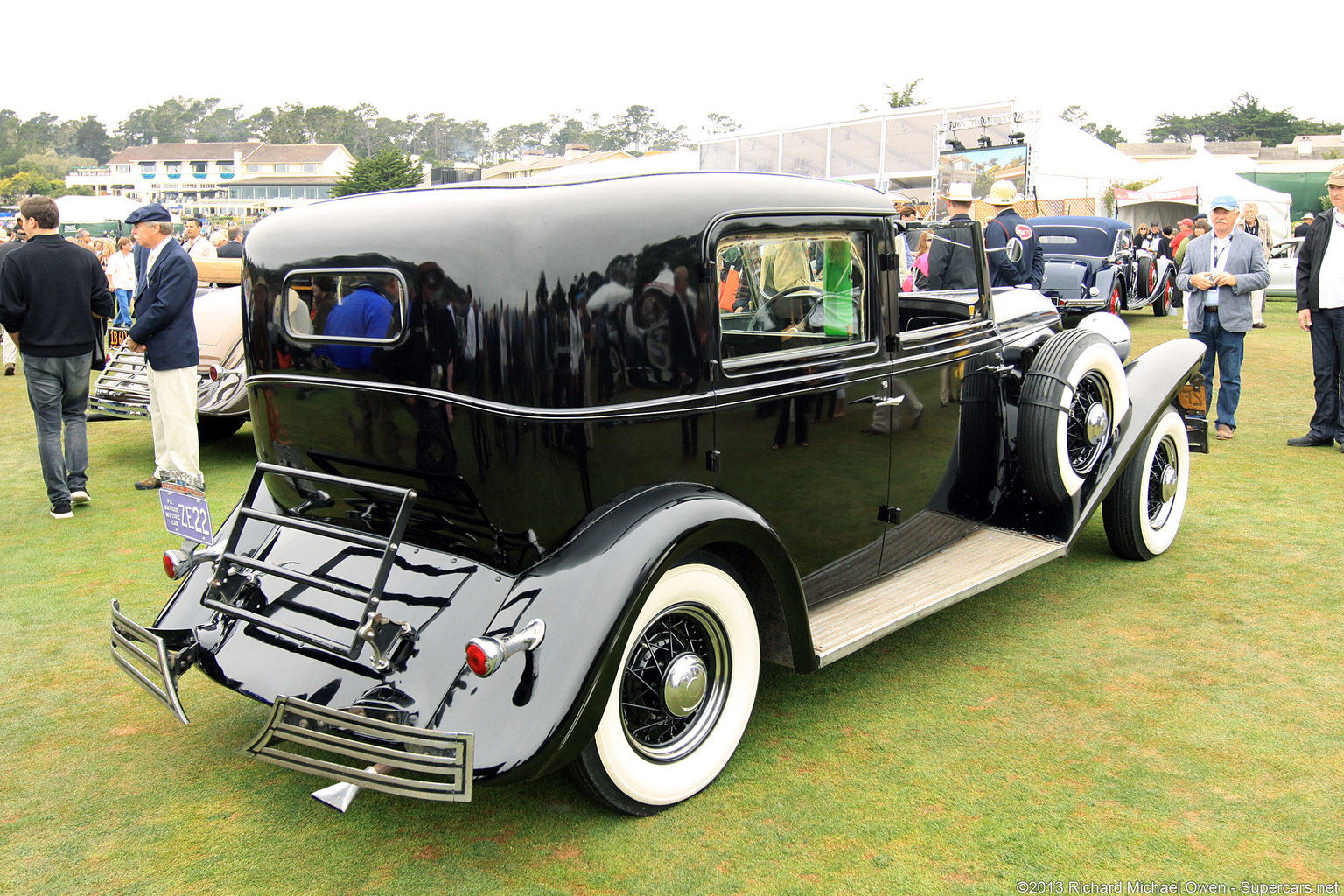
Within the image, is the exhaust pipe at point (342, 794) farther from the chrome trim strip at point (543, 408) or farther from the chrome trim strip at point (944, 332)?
the chrome trim strip at point (944, 332)

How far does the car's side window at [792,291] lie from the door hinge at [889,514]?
71cm

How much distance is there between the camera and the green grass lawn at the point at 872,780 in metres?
2.44

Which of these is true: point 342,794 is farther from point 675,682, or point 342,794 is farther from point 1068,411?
point 1068,411

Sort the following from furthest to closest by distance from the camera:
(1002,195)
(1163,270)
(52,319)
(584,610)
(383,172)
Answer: (383,172) → (1163,270) → (1002,195) → (52,319) → (584,610)

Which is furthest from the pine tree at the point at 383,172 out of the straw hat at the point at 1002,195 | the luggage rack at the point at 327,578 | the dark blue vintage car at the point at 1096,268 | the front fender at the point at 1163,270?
the luggage rack at the point at 327,578

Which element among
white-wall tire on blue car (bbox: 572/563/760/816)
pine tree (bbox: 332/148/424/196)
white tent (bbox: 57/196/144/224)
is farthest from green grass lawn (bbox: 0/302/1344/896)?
pine tree (bbox: 332/148/424/196)

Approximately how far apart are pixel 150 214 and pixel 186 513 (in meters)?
2.96

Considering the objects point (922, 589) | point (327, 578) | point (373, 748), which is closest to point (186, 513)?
point (327, 578)

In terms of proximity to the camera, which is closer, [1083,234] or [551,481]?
[551,481]

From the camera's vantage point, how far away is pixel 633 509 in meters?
2.65

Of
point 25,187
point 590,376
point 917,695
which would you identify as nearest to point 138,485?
point 590,376

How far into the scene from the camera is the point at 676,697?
2.71 m

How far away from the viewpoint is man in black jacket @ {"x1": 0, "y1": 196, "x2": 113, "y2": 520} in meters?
5.42

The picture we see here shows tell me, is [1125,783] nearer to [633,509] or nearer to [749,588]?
[749,588]
